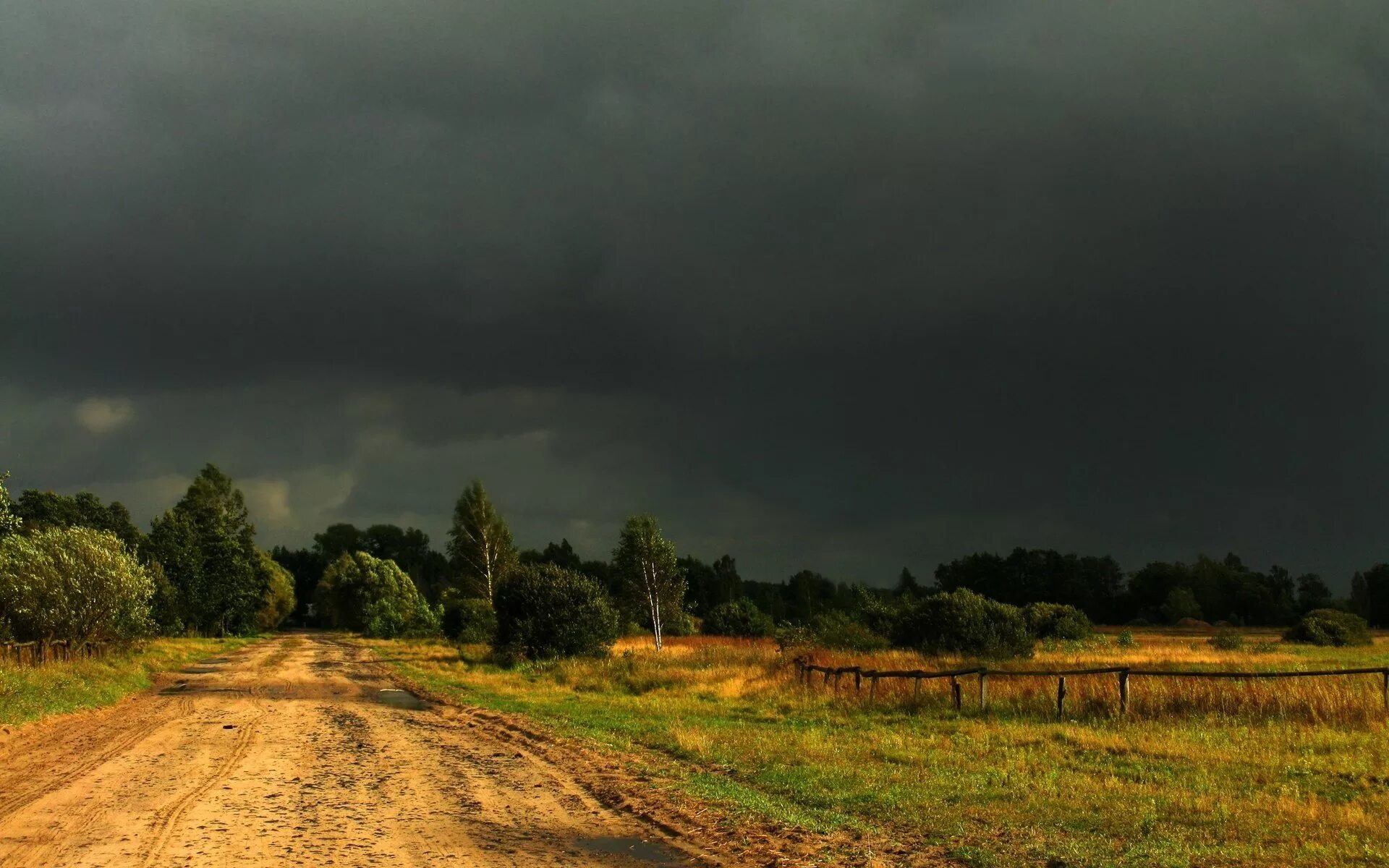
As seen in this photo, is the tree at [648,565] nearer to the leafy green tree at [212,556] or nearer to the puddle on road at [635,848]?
the leafy green tree at [212,556]

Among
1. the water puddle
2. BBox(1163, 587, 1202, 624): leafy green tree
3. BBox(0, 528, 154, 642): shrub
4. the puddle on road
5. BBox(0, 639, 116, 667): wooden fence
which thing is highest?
BBox(0, 528, 154, 642): shrub

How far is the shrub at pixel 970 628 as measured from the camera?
4219cm

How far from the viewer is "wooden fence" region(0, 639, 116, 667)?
34781 mm

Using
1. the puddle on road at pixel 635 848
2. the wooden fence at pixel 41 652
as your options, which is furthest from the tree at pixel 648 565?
the puddle on road at pixel 635 848

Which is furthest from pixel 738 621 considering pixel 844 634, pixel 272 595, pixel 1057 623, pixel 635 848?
pixel 635 848

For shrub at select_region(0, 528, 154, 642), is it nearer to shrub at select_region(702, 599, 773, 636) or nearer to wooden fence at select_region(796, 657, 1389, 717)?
wooden fence at select_region(796, 657, 1389, 717)

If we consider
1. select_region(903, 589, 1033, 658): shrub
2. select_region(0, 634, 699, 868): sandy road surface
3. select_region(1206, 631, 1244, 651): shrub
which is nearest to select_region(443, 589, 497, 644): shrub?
select_region(903, 589, 1033, 658): shrub

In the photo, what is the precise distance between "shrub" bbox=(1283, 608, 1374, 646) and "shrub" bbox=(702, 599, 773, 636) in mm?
34376

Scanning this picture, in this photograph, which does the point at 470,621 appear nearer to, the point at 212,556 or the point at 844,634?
the point at 844,634

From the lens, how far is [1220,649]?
4975cm

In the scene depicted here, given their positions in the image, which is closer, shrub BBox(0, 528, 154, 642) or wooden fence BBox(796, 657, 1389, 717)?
wooden fence BBox(796, 657, 1389, 717)

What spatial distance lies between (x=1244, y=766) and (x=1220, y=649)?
133ft

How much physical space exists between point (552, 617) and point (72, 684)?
18.8 metres

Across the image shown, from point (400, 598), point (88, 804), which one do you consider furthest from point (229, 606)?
point (88, 804)
